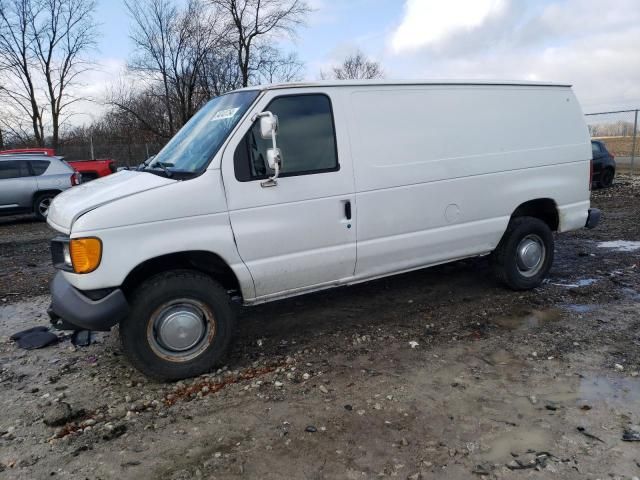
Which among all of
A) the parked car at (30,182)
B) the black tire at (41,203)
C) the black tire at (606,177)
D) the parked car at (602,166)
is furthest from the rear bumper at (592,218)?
the black tire at (41,203)

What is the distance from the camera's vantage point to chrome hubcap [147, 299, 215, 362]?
3.78m

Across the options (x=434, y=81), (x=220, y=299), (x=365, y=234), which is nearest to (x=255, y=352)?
(x=220, y=299)

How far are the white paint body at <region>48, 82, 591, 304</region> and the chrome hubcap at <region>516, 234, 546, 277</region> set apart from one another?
36 centimetres

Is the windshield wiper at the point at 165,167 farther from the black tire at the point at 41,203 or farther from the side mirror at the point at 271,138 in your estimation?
the black tire at the point at 41,203

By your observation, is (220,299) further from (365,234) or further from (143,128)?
(143,128)

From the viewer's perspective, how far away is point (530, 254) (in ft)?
18.4


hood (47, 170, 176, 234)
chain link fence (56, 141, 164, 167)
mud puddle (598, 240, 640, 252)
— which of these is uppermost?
chain link fence (56, 141, 164, 167)

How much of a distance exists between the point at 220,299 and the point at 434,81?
9.44 ft

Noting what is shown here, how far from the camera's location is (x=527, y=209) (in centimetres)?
567

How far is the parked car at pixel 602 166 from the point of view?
14.6m

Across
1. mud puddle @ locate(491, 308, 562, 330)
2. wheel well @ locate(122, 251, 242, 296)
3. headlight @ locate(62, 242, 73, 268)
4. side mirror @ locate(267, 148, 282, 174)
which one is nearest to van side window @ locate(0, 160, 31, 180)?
headlight @ locate(62, 242, 73, 268)

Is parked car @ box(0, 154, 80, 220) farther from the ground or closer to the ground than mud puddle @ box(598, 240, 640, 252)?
farther from the ground

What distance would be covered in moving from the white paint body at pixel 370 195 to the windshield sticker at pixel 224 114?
0.21 m

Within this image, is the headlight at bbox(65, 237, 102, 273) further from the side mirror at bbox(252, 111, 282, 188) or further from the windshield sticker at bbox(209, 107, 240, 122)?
the windshield sticker at bbox(209, 107, 240, 122)
